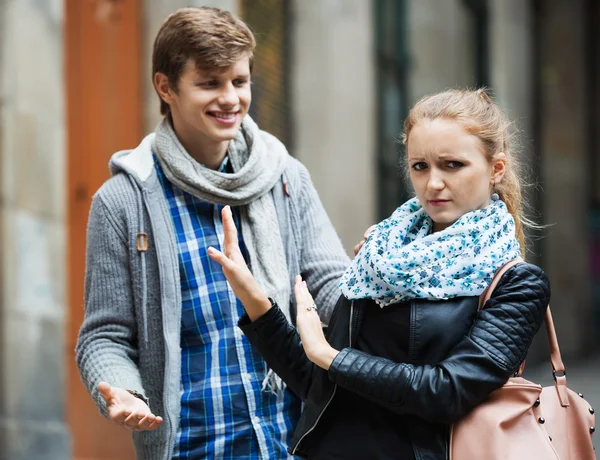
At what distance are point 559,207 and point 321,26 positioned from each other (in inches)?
205

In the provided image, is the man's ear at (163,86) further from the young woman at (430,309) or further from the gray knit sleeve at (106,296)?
the young woman at (430,309)

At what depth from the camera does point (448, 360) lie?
2422 millimetres

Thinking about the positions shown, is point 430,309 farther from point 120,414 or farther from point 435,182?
point 120,414

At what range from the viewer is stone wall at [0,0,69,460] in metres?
5.94

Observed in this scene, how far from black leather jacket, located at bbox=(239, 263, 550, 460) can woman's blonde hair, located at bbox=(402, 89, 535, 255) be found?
0.26 metres

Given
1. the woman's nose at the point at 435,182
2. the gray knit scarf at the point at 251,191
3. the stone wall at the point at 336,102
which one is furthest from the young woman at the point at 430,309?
the stone wall at the point at 336,102

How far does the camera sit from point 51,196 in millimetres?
6102

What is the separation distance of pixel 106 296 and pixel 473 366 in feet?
3.76

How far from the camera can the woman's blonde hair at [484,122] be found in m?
2.56

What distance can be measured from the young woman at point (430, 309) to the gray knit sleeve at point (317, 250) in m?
0.48

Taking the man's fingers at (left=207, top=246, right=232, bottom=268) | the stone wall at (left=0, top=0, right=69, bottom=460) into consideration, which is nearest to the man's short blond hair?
the man's fingers at (left=207, top=246, right=232, bottom=268)

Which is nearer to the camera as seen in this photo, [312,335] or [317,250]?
[312,335]

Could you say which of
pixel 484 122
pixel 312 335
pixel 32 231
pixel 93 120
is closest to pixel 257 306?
pixel 312 335

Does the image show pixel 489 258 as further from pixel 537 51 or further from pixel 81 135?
pixel 537 51
